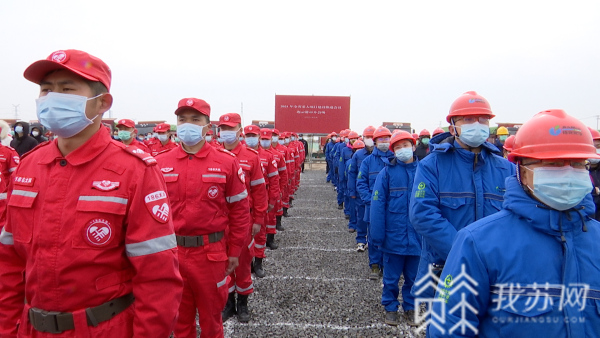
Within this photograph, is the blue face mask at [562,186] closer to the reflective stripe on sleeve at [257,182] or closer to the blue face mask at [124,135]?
the reflective stripe on sleeve at [257,182]

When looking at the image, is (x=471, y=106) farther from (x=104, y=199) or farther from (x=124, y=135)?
(x=124, y=135)

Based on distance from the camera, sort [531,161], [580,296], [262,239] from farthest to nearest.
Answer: [262,239]
[531,161]
[580,296]

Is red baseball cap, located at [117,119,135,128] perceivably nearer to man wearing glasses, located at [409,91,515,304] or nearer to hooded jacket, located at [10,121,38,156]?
hooded jacket, located at [10,121,38,156]

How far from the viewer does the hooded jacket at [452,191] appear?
3.14 meters

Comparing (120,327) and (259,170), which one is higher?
(259,170)

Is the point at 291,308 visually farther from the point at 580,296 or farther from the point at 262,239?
the point at 580,296

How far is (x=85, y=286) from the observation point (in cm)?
177

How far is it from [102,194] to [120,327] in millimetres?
658

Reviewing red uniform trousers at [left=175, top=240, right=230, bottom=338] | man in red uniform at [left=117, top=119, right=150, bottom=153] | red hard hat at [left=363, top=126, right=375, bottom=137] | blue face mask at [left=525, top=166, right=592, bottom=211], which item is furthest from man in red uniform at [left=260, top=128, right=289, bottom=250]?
blue face mask at [left=525, top=166, right=592, bottom=211]

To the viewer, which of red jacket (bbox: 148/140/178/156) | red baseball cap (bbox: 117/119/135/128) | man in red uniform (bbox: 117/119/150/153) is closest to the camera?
man in red uniform (bbox: 117/119/150/153)

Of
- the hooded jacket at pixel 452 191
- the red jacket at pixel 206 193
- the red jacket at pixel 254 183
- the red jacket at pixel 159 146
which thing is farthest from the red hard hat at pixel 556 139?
the red jacket at pixel 159 146

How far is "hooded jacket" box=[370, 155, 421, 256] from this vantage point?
482 centimetres

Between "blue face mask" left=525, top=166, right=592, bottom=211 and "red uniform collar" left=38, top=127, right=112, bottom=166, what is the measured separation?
6.82 ft

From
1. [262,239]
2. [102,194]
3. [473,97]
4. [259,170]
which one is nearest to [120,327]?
[102,194]
